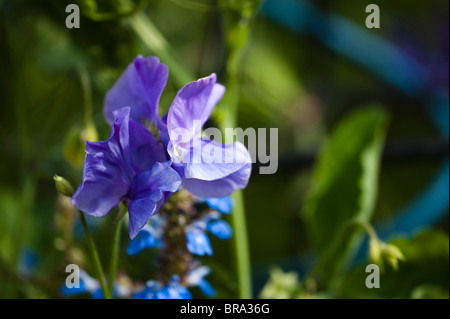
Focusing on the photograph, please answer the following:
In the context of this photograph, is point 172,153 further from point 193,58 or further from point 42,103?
point 193,58

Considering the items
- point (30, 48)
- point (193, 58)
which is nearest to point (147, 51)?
point (30, 48)

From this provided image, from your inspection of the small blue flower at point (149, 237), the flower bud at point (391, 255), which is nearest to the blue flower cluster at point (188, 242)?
the small blue flower at point (149, 237)

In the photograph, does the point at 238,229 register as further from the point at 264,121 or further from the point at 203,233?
the point at 264,121

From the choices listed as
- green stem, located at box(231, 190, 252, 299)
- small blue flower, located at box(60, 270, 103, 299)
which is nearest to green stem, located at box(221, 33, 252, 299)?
green stem, located at box(231, 190, 252, 299)

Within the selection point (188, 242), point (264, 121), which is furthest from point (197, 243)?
point (264, 121)

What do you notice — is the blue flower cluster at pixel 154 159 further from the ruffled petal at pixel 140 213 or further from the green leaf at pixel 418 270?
the green leaf at pixel 418 270
